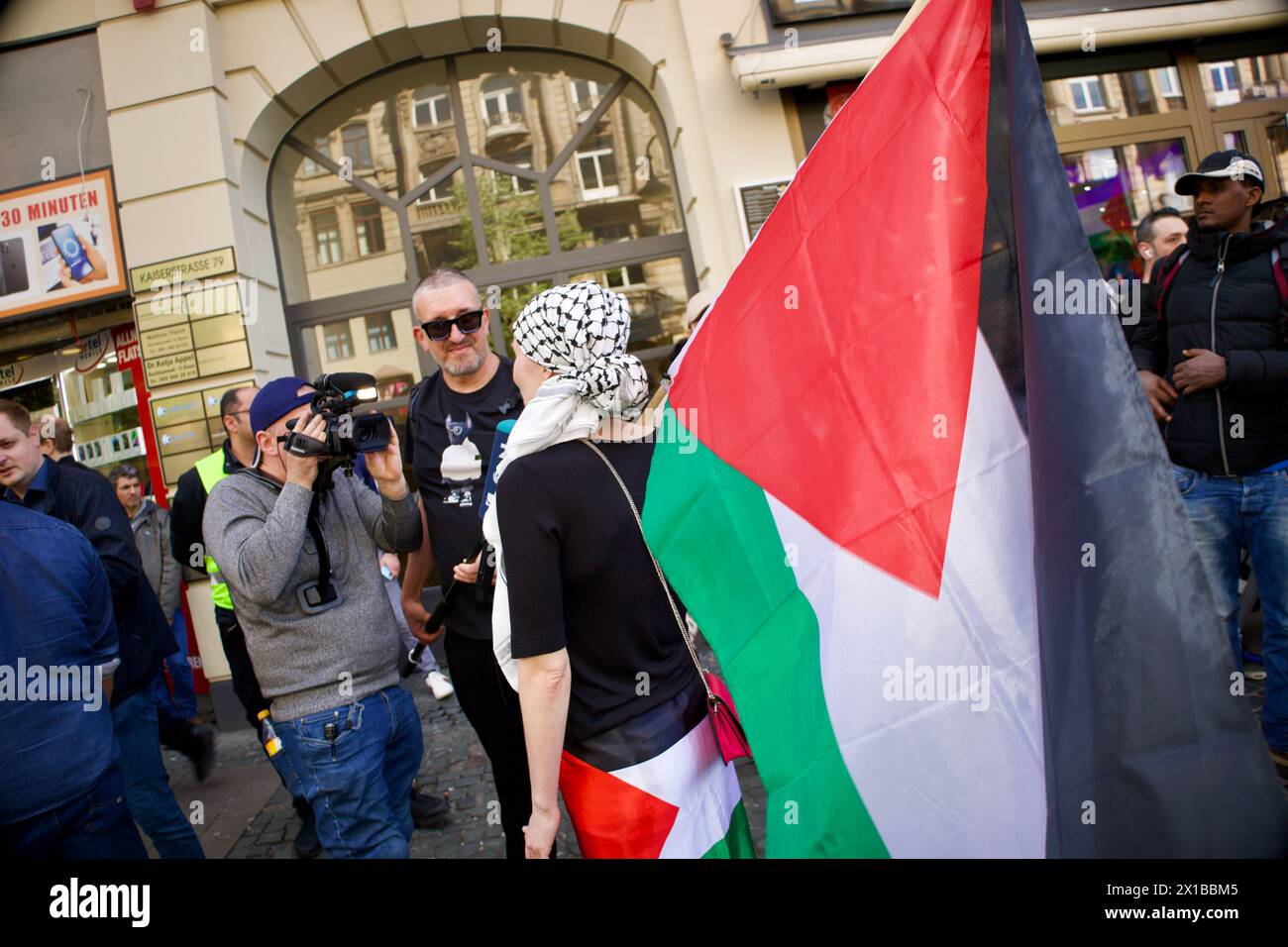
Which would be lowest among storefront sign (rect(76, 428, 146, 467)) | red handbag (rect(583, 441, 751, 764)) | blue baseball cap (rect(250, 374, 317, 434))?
red handbag (rect(583, 441, 751, 764))

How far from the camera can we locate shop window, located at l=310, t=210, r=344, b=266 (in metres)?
7.03

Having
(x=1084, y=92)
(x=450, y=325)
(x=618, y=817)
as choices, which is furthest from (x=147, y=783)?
(x=1084, y=92)

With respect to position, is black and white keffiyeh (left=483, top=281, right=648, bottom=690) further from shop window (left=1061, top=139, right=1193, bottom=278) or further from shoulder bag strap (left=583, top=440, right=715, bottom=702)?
shop window (left=1061, top=139, right=1193, bottom=278)

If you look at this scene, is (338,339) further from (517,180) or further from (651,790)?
(651,790)

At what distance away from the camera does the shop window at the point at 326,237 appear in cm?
703

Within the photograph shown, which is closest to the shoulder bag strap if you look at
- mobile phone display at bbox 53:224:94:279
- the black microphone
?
the black microphone

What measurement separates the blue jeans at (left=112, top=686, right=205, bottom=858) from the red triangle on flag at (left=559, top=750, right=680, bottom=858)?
207 centimetres

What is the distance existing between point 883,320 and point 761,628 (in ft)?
2.14

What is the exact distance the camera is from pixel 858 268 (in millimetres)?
1604

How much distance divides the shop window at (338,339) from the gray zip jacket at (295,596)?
4.92 metres

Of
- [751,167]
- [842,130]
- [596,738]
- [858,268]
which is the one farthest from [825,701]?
[751,167]

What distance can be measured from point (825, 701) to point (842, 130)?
117 cm

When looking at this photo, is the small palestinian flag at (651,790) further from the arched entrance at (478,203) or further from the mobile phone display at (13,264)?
the mobile phone display at (13,264)

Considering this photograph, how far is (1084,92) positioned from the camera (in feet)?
21.4
